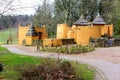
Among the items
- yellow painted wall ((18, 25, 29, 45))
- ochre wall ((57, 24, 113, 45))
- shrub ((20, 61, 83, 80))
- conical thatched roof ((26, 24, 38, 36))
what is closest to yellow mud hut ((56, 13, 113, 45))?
ochre wall ((57, 24, 113, 45))

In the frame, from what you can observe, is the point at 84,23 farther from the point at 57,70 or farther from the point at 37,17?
the point at 57,70

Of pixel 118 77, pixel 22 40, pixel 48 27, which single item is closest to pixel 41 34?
pixel 22 40

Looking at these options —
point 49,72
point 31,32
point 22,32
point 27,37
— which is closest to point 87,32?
point 31,32

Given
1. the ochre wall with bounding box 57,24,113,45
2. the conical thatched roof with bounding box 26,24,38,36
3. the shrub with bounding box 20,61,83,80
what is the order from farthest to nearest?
the conical thatched roof with bounding box 26,24,38,36
the ochre wall with bounding box 57,24,113,45
the shrub with bounding box 20,61,83,80

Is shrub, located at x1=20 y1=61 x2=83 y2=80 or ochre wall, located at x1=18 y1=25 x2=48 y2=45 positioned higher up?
ochre wall, located at x1=18 y1=25 x2=48 y2=45

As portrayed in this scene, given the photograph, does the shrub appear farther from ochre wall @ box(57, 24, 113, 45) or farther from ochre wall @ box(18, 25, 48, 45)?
ochre wall @ box(18, 25, 48, 45)

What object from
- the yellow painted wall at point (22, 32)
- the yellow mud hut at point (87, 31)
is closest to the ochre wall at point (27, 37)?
the yellow painted wall at point (22, 32)

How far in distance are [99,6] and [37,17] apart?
1522cm

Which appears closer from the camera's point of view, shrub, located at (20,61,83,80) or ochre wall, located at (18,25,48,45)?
shrub, located at (20,61,83,80)

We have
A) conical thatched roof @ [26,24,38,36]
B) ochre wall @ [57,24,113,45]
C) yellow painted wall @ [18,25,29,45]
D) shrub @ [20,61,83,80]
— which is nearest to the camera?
shrub @ [20,61,83,80]

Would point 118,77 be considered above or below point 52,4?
below

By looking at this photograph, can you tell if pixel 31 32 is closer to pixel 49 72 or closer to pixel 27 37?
pixel 27 37

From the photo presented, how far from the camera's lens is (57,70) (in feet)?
43.5

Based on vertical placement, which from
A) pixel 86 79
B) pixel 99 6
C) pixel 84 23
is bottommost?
pixel 86 79
